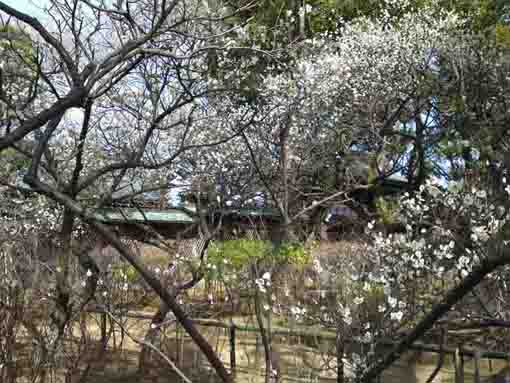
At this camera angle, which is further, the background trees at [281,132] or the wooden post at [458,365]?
the wooden post at [458,365]

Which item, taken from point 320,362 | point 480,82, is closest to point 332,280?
point 320,362

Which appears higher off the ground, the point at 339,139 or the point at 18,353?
the point at 339,139

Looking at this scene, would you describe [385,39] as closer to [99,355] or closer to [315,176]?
[315,176]

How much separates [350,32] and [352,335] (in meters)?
13.3

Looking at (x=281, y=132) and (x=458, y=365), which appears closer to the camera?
(x=458, y=365)

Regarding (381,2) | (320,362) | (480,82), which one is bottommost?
(320,362)

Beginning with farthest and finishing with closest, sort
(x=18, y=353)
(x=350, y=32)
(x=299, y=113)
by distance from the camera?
(x=350, y=32) → (x=299, y=113) → (x=18, y=353)

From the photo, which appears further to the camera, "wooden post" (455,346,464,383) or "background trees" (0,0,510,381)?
"wooden post" (455,346,464,383)

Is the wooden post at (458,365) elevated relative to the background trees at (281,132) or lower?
lower

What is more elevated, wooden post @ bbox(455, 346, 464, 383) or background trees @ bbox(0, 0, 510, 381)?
background trees @ bbox(0, 0, 510, 381)

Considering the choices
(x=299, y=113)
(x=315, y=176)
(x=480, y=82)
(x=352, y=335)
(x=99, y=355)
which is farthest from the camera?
(x=315, y=176)

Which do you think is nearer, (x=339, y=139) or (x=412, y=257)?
(x=412, y=257)

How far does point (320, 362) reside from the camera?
5.56 meters

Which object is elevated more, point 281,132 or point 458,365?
point 281,132
